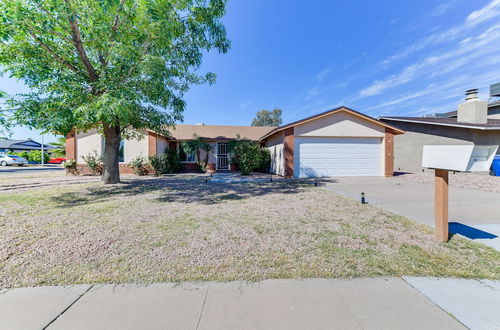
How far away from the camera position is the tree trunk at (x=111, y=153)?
9000 mm

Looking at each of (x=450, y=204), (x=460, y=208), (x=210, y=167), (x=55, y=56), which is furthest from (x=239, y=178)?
(x=55, y=56)

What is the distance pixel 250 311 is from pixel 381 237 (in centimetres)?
314

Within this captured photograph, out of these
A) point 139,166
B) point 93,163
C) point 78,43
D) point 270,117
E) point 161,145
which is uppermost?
point 270,117

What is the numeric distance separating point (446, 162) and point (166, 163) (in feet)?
48.4

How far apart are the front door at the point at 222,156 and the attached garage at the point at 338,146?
5914 mm

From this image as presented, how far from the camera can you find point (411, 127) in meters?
15.6

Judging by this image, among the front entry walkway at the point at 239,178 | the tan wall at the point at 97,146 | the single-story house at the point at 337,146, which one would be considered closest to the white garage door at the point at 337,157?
the single-story house at the point at 337,146

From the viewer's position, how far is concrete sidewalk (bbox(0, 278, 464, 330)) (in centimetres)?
188

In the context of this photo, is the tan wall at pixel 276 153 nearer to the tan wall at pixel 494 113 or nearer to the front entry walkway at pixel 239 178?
the front entry walkway at pixel 239 178

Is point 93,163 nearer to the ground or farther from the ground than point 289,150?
nearer to the ground

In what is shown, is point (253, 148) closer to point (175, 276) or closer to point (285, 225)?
point (285, 225)

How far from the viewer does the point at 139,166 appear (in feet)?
45.2

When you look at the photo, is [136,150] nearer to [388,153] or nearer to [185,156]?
[185,156]

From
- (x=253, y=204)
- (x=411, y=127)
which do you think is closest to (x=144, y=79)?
(x=253, y=204)
